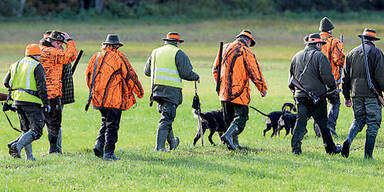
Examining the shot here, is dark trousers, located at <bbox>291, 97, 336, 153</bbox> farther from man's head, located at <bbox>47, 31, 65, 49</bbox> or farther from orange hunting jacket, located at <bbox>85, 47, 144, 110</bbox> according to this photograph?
man's head, located at <bbox>47, 31, 65, 49</bbox>

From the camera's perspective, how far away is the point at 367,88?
10.5 meters

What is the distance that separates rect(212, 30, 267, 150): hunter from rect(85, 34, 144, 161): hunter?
1644mm

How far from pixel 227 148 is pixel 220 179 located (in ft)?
9.13

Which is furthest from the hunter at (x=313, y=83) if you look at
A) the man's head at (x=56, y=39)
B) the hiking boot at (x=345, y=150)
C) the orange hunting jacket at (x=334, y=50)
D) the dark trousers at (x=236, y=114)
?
the man's head at (x=56, y=39)

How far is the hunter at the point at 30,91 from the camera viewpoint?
33.3ft

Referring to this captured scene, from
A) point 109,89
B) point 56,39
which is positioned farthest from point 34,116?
point 56,39

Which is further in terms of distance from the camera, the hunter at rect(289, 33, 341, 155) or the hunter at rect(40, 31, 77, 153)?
the hunter at rect(40, 31, 77, 153)

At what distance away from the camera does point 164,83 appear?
1113cm

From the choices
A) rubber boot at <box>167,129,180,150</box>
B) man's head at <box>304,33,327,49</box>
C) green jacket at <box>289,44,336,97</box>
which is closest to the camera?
green jacket at <box>289,44,336,97</box>

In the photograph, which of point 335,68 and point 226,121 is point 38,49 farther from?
point 335,68

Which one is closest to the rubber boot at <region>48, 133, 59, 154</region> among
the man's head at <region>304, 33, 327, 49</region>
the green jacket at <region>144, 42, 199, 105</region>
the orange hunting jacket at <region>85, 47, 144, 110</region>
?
the orange hunting jacket at <region>85, 47, 144, 110</region>

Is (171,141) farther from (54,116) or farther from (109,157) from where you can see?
(54,116)

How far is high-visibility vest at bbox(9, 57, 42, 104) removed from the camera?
10156 millimetres

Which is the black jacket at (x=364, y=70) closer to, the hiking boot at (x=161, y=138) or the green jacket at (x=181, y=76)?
the green jacket at (x=181, y=76)
